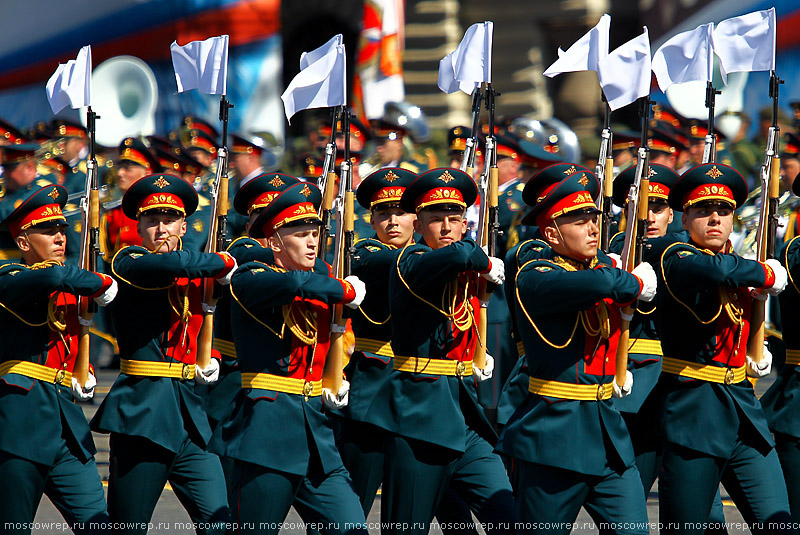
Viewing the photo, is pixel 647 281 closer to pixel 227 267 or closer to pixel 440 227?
pixel 440 227

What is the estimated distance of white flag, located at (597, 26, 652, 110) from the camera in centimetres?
627

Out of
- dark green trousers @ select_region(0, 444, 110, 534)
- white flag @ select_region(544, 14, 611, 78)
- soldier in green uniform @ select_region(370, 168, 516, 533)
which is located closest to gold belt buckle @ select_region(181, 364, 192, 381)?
dark green trousers @ select_region(0, 444, 110, 534)

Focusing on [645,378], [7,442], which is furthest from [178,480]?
[645,378]

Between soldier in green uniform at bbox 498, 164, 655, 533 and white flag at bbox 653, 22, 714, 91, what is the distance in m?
1.09

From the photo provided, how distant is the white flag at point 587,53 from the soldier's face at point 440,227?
76cm

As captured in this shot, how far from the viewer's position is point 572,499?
5.41 metres

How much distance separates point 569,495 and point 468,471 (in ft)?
2.29

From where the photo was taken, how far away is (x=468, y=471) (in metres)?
6.02

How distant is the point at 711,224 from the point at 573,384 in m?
1.00

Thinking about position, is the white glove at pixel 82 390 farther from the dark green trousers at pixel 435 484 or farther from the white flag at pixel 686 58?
the white flag at pixel 686 58

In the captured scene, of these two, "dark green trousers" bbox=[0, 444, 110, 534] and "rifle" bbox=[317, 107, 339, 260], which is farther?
"rifle" bbox=[317, 107, 339, 260]

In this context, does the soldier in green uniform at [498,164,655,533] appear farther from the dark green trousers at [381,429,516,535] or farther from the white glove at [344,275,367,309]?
the white glove at [344,275,367,309]

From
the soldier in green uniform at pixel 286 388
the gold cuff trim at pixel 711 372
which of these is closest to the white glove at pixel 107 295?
the soldier in green uniform at pixel 286 388

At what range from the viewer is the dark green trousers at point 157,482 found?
610 cm
